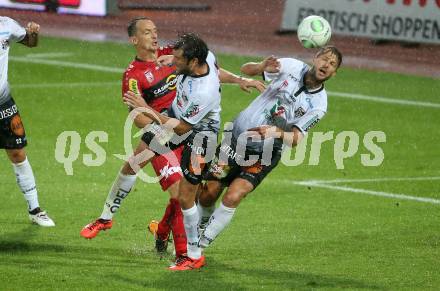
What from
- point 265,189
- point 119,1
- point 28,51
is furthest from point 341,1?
point 265,189

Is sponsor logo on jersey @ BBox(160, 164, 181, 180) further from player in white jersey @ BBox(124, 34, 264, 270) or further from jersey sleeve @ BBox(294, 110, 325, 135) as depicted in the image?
jersey sleeve @ BBox(294, 110, 325, 135)

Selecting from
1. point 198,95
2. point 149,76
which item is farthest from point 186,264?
point 149,76

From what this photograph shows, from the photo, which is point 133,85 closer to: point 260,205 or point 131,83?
point 131,83

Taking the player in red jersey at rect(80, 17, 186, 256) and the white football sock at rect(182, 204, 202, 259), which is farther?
the player in red jersey at rect(80, 17, 186, 256)

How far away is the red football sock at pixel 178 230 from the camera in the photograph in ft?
37.9

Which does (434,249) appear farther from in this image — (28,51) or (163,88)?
(28,51)

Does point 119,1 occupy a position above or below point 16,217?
below

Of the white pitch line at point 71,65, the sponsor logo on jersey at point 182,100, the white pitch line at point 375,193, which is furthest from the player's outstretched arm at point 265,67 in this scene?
the white pitch line at point 71,65

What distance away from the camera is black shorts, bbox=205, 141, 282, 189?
11.6 m

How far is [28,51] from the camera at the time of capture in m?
26.5

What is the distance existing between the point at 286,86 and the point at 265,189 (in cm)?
384

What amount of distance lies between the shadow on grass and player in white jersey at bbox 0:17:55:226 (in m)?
2.42

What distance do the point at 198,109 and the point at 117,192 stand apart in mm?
1952

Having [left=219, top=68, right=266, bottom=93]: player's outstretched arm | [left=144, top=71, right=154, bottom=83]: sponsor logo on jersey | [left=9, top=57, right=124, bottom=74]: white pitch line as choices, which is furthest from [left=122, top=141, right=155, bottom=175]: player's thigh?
[left=9, top=57, right=124, bottom=74]: white pitch line
